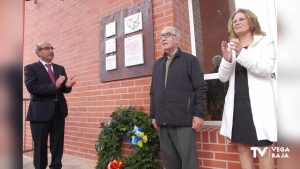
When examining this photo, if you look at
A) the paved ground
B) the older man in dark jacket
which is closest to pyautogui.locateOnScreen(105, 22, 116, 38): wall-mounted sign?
the older man in dark jacket

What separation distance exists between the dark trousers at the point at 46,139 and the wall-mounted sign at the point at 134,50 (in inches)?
43.3

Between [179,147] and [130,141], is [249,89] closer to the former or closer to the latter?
[179,147]

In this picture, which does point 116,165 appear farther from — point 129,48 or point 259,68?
point 259,68

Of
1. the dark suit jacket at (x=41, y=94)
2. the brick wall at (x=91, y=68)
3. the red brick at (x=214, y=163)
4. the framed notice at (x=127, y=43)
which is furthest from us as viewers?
the framed notice at (x=127, y=43)

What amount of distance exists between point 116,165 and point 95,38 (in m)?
2.10

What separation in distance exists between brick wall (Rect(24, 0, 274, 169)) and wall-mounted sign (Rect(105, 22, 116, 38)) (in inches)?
7.9

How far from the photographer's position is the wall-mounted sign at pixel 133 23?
333 cm

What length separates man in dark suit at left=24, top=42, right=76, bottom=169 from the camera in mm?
3016

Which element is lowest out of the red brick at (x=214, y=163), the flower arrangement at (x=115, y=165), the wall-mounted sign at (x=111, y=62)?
the flower arrangement at (x=115, y=165)

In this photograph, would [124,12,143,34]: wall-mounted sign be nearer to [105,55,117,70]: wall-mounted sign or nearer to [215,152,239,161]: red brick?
[105,55,117,70]: wall-mounted sign

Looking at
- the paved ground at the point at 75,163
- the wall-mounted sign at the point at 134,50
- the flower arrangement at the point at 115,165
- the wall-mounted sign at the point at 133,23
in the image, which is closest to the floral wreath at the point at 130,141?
the flower arrangement at the point at 115,165

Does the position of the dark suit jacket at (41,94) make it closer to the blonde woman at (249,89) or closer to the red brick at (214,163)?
the red brick at (214,163)

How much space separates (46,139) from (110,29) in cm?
174

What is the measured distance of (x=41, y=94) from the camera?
3018 mm
